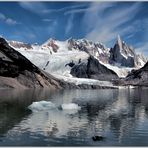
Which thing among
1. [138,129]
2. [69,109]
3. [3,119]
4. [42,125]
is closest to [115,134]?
[138,129]

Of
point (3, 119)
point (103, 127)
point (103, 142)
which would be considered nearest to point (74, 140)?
point (103, 142)

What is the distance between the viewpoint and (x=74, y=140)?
35.9 meters

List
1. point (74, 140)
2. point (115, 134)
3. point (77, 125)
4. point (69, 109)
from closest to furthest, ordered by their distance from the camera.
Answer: point (74, 140)
point (115, 134)
point (77, 125)
point (69, 109)

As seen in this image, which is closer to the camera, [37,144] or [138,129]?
[37,144]

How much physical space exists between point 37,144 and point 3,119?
830 inches

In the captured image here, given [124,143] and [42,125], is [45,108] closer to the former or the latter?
[42,125]

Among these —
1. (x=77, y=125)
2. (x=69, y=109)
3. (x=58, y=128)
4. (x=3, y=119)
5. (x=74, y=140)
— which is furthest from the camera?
(x=69, y=109)

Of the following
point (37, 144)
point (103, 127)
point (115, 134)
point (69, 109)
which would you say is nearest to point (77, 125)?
point (103, 127)

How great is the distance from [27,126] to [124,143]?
46.5 feet

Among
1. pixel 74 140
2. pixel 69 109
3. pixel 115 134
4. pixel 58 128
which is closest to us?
pixel 74 140

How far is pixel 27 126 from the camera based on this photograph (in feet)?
148

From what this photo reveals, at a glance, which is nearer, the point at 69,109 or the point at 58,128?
the point at 58,128

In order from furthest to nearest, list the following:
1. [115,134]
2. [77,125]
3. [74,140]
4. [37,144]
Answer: [77,125] < [115,134] < [74,140] < [37,144]

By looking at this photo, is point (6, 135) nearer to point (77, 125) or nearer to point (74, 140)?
point (74, 140)
